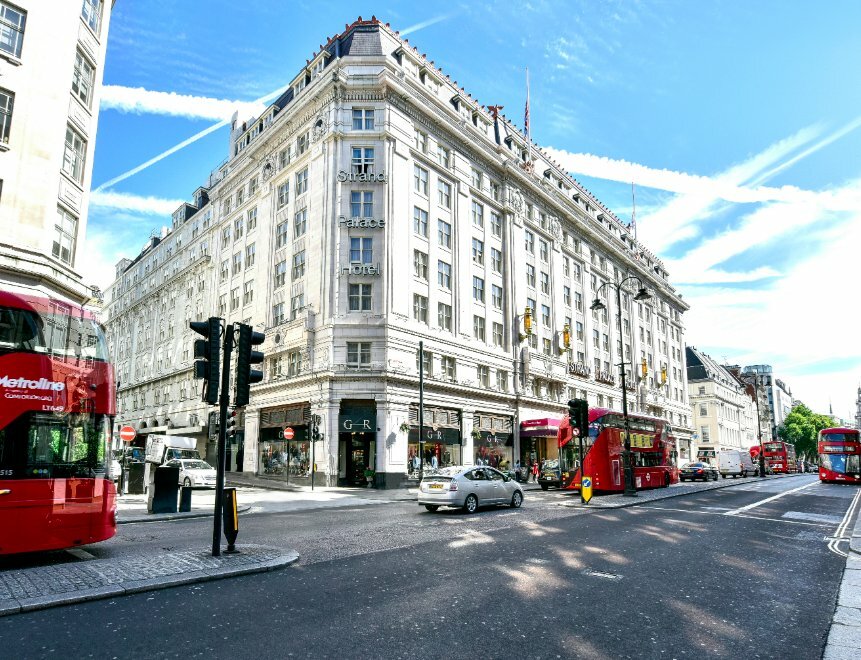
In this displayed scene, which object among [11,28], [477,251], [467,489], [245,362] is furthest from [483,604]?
[477,251]

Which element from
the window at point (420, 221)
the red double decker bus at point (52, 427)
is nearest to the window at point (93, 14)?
the window at point (420, 221)

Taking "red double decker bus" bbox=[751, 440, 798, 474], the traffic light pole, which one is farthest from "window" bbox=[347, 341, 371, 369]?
"red double decker bus" bbox=[751, 440, 798, 474]

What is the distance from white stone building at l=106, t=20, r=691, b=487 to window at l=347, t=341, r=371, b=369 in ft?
0.35

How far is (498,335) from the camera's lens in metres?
43.9

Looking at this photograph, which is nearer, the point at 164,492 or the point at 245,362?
the point at 245,362

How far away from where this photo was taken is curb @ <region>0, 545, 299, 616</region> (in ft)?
21.7

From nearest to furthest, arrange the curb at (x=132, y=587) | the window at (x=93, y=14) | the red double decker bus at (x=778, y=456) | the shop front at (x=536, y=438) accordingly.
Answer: the curb at (x=132, y=587) < the window at (x=93, y=14) < the shop front at (x=536, y=438) < the red double decker bus at (x=778, y=456)

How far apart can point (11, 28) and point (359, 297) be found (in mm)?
20075

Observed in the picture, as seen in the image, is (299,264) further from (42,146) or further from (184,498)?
(184,498)

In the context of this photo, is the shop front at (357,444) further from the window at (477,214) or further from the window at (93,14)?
the window at (93,14)

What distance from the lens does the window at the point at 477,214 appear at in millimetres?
43094

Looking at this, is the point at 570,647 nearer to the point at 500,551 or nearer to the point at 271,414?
the point at 500,551

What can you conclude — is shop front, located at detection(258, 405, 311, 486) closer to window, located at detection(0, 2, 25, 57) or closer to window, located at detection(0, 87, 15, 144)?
window, located at detection(0, 87, 15, 144)

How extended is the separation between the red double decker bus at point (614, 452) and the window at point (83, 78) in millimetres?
27734
